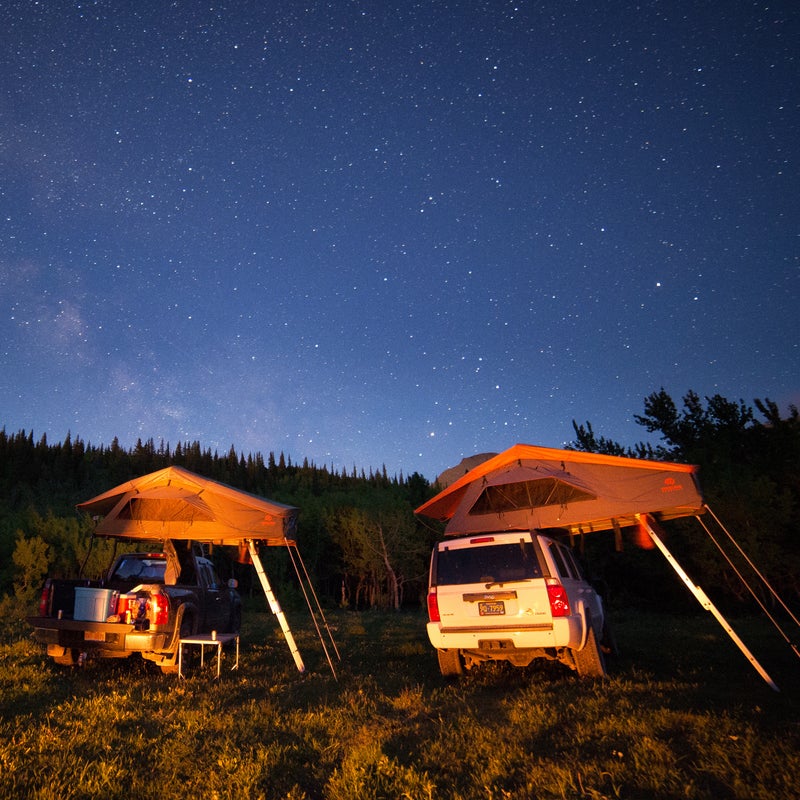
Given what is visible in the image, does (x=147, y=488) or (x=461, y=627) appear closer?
(x=461, y=627)

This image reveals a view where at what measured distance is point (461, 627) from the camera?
689 cm

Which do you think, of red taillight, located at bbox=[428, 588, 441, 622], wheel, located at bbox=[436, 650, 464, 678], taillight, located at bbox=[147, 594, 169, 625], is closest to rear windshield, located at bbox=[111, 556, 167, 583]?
taillight, located at bbox=[147, 594, 169, 625]

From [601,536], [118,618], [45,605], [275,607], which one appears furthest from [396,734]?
[601,536]

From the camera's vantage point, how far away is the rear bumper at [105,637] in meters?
7.22

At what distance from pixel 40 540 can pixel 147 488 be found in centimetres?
2456

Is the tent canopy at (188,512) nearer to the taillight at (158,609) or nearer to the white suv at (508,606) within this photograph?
the taillight at (158,609)

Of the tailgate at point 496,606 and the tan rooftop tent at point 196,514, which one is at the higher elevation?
the tan rooftop tent at point 196,514

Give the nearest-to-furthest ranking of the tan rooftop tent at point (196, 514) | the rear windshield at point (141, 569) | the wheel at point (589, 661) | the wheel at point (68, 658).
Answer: the wheel at point (589, 661) < the wheel at point (68, 658) < the tan rooftop tent at point (196, 514) < the rear windshield at point (141, 569)

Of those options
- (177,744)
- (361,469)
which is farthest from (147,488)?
(361,469)

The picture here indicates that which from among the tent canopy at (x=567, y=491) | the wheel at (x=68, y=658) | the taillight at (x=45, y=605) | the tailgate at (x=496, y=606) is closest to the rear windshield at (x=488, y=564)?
the tailgate at (x=496, y=606)

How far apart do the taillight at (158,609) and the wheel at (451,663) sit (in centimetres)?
387

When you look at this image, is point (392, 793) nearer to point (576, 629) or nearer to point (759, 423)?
point (576, 629)

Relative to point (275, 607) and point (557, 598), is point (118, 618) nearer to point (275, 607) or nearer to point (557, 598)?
point (275, 607)

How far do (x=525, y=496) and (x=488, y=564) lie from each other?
8.46 feet
